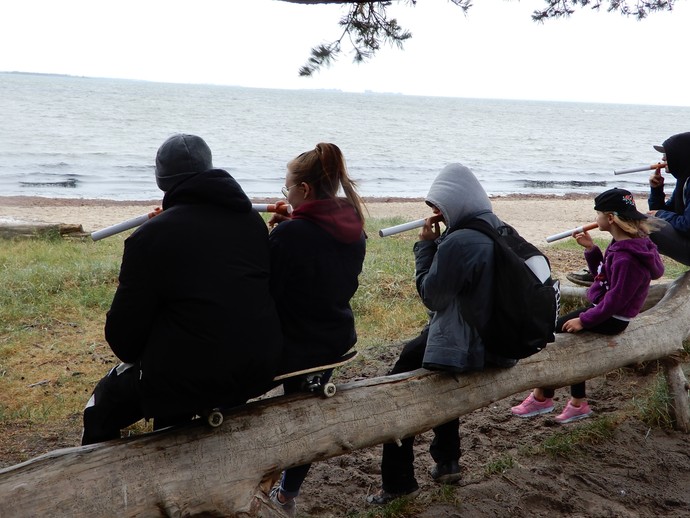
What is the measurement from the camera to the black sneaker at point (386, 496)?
3219mm

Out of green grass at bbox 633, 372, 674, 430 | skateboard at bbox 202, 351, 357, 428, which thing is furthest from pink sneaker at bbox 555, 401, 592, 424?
skateboard at bbox 202, 351, 357, 428

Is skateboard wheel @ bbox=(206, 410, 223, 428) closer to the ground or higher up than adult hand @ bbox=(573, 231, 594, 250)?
closer to the ground

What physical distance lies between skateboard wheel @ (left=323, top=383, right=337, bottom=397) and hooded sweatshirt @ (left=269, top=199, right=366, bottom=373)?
0.32 ft

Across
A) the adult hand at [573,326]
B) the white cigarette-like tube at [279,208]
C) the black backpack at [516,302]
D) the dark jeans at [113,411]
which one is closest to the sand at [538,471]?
the adult hand at [573,326]

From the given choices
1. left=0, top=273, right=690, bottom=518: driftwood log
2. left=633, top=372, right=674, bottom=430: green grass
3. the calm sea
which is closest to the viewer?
left=0, top=273, right=690, bottom=518: driftwood log

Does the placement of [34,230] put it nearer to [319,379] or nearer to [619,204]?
[319,379]

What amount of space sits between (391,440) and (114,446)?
3.66 ft

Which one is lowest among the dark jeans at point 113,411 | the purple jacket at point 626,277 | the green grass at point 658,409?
the green grass at point 658,409

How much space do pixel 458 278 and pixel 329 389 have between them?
684 millimetres

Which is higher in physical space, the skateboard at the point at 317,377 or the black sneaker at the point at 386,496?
the skateboard at the point at 317,377

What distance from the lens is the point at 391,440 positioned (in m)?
2.88

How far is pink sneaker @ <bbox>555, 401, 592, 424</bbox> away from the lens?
163 inches

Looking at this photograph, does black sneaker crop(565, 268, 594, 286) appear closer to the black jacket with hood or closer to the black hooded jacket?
the black jacket with hood

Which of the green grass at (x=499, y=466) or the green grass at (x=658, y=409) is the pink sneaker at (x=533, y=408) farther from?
the green grass at (x=499, y=466)
